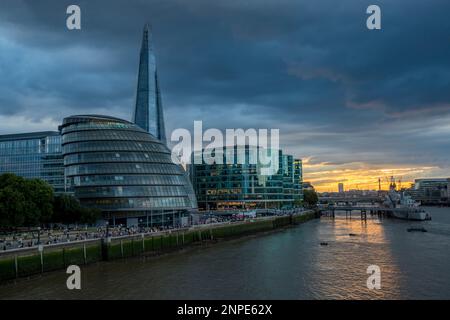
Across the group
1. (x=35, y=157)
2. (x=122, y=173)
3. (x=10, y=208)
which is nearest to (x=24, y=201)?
(x=10, y=208)

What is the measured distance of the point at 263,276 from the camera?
155 ft

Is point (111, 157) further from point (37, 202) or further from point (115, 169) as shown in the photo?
point (37, 202)

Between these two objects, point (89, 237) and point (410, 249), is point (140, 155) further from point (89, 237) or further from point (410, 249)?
point (410, 249)

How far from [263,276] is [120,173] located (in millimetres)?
52359

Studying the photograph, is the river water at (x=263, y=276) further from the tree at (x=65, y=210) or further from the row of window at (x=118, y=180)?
the row of window at (x=118, y=180)

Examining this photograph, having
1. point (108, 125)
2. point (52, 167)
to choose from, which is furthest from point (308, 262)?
point (52, 167)

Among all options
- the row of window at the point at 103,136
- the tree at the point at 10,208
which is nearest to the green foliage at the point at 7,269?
the tree at the point at 10,208

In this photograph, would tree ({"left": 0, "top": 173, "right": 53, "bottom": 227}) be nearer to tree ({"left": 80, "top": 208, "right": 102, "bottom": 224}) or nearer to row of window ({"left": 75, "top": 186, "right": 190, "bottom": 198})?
tree ({"left": 80, "top": 208, "right": 102, "bottom": 224})

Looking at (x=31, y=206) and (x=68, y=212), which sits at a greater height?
(x=31, y=206)


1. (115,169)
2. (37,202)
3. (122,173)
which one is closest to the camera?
(37,202)

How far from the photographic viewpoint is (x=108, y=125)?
3834 inches

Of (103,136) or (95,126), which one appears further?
(95,126)

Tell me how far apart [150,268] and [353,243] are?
131ft

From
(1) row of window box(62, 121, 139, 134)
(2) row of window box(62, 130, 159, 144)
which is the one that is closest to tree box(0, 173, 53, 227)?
(2) row of window box(62, 130, 159, 144)
